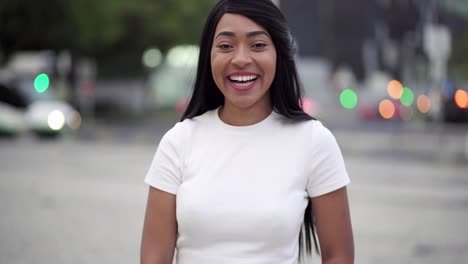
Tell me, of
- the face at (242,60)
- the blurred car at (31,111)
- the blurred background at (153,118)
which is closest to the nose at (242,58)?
the face at (242,60)

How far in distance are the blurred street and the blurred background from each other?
27mm

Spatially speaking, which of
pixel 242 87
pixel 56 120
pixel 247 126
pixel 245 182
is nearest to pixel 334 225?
pixel 245 182

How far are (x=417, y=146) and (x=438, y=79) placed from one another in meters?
1.81

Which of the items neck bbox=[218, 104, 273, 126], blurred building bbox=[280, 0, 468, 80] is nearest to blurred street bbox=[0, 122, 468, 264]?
neck bbox=[218, 104, 273, 126]

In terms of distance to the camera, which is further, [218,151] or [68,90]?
[68,90]

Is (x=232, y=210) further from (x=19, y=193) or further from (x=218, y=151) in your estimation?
(x=19, y=193)

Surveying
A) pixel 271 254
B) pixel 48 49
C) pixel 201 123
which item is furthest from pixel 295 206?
pixel 48 49

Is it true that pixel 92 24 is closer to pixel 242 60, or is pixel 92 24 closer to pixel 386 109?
pixel 386 109

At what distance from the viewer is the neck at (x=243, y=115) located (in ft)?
10.3

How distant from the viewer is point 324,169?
3012mm

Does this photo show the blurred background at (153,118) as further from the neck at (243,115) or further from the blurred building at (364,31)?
the neck at (243,115)

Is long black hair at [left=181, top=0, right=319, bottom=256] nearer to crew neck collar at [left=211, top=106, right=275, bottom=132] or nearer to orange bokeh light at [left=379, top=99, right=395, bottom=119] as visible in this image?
crew neck collar at [left=211, top=106, right=275, bottom=132]

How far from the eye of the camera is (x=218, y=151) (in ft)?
10.0

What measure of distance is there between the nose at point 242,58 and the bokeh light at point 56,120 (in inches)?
1061
